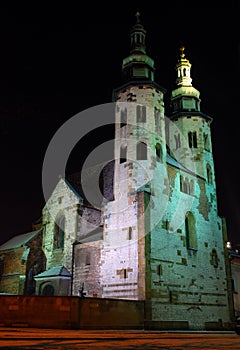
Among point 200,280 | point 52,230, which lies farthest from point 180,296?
point 52,230

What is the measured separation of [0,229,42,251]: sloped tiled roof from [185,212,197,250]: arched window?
15.6m

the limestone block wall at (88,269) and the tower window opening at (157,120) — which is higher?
the tower window opening at (157,120)

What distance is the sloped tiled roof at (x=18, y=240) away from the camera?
36997 mm

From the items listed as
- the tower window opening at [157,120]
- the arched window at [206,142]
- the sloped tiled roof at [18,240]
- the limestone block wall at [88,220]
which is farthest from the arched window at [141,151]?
the sloped tiled roof at [18,240]

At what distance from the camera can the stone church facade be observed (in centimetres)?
2592

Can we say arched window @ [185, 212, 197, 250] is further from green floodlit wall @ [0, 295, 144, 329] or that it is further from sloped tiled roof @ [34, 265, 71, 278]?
green floodlit wall @ [0, 295, 144, 329]

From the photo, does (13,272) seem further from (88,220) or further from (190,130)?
(190,130)

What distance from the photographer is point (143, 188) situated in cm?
2755

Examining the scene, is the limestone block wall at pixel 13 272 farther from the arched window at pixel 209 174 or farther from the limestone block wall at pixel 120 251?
the arched window at pixel 209 174

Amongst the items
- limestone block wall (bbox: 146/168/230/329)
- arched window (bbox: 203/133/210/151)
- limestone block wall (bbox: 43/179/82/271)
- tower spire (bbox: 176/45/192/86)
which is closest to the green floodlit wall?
limestone block wall (bbox: 146/168/230/329)

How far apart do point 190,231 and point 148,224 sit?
727 cm

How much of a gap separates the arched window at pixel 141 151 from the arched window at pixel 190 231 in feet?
22.4

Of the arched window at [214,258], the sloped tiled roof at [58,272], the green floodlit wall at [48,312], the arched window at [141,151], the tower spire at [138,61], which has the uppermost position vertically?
the tower spire at [138,61]

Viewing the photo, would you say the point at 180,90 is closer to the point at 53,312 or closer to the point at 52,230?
the point at 52,230
